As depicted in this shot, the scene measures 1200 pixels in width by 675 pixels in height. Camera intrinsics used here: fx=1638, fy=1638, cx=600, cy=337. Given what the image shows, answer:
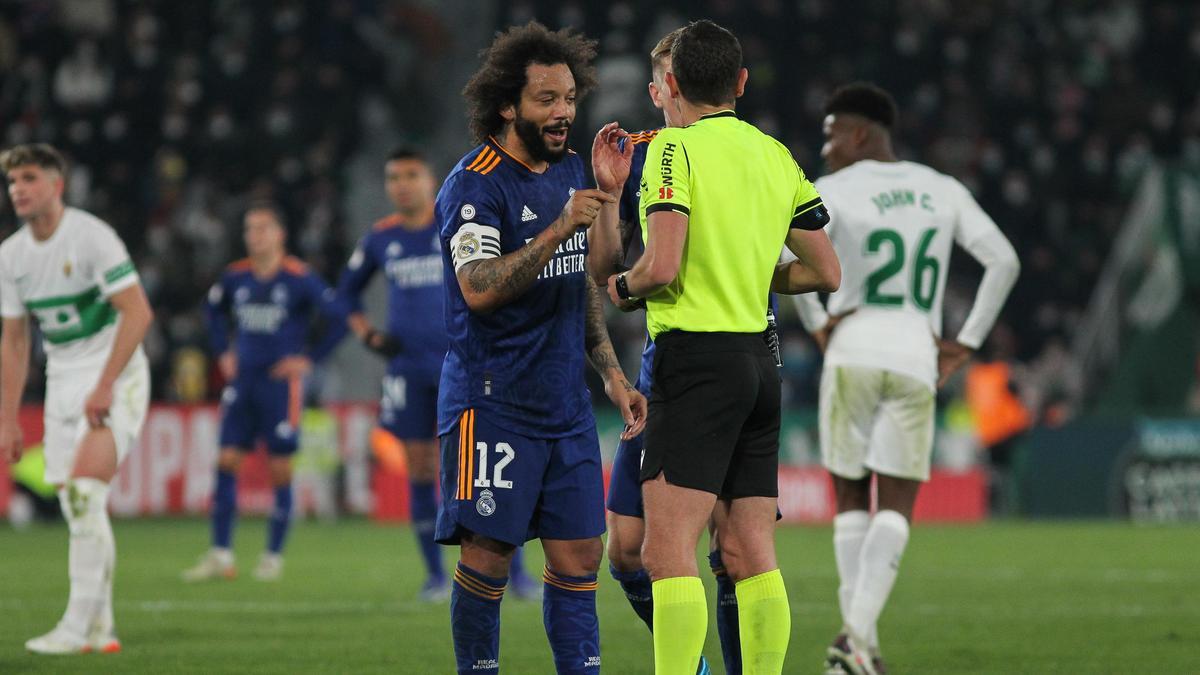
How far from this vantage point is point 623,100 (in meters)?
23.8

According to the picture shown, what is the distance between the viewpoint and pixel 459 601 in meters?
5.42

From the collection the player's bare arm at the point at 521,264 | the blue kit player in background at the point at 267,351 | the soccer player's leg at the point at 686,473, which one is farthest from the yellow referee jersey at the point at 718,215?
the blue kit player in background at the point at 267,351

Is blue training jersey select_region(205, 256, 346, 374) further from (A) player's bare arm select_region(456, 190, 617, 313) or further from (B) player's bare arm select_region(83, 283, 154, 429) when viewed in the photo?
(A) player's bare arm select_region(456, 190, 617, 313)

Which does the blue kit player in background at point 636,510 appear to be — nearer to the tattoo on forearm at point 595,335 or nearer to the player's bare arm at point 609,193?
the tattoo on forearm at point 595,335

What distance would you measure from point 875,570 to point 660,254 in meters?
2.60

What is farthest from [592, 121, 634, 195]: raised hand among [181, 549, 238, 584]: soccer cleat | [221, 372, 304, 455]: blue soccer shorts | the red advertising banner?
the red advertising banner

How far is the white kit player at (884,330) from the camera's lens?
7.39 metres

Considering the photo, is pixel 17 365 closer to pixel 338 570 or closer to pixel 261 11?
pixel 338 570

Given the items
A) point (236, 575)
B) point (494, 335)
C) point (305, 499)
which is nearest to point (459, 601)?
point (494, 335)

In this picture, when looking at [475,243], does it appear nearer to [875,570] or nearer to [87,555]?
[875,570]

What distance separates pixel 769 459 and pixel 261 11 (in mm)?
20955

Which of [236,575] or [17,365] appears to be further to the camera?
[236,575]

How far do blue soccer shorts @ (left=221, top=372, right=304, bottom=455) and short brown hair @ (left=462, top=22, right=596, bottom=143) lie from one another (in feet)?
25.5

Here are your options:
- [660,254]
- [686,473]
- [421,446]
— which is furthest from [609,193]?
[421,446]
